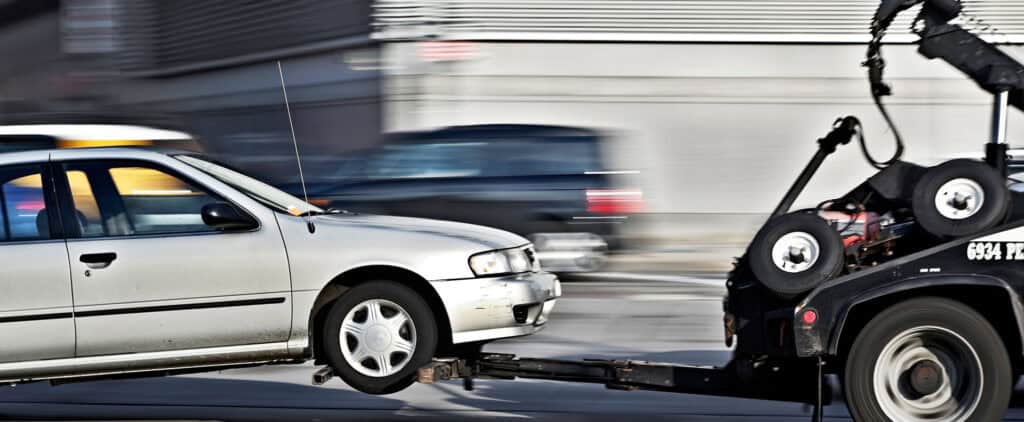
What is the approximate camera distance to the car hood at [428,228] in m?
6.75

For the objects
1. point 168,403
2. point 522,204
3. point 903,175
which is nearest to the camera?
point 903,175

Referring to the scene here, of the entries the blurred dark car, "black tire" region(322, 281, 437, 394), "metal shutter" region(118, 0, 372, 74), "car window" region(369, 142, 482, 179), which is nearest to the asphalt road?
"black tire" region(322, 281, 437, 394)

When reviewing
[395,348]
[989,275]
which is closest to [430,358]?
[395,348]

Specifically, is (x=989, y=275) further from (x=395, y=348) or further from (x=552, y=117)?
(x=552, y=117)

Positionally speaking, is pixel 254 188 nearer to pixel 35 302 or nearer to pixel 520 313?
pixel 35 302

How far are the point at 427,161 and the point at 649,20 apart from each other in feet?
31.6

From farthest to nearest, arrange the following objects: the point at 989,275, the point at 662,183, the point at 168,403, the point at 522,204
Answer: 1. the point at 662,183
2. the point at 522,204
3. the point at 168,403
4. the point at 989,275

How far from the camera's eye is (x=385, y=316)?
6.59 metres

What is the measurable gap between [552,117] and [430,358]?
54.4 feet

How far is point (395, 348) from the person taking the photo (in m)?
6.52

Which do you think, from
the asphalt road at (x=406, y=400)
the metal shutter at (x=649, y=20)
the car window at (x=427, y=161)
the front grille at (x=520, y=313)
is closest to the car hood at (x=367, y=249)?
the front grille at (x=520, y=313)

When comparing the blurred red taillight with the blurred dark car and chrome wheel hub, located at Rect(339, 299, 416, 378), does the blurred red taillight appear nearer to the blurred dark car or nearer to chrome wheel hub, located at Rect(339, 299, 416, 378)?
the blurred dark car

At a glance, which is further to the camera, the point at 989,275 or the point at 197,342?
the point at 197,342

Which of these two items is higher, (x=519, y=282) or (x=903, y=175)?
(x=903, y=175)
